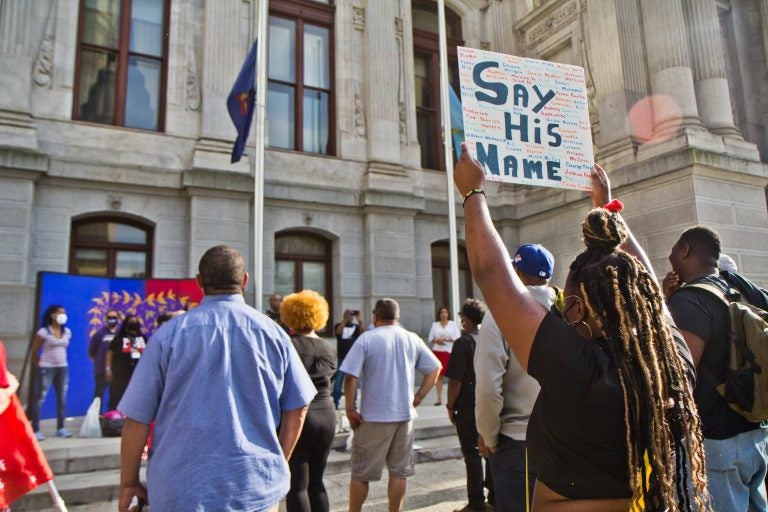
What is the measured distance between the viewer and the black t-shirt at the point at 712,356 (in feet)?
8.84

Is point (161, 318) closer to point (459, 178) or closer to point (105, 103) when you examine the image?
point (105, 103)

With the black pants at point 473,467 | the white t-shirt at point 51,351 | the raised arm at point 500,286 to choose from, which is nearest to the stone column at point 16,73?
the white t-shirt at point 51,351

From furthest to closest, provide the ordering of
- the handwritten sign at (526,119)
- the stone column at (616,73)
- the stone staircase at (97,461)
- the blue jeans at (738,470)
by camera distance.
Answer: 1. the stone column at (616,73)
2. the stone staircase at (97,461)
3. the handwritten sign at (526,119)
4. the blue jeans at (738,470)

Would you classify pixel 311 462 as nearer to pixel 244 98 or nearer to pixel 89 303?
pixel 89 303

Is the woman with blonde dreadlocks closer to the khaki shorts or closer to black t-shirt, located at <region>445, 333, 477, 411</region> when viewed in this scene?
the khaki shorts

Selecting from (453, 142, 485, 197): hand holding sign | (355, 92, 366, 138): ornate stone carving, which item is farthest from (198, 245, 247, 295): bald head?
(355, 92, 366, 138): ornate stone carving

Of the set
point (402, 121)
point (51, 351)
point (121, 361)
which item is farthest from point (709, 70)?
point (51, 351)

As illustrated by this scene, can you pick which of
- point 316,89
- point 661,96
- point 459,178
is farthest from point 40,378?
point 661,96

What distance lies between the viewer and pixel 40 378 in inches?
316

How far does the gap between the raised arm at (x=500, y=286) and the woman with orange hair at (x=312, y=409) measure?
2.52m

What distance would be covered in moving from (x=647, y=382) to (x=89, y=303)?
365 inches

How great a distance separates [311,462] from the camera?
4.20 m

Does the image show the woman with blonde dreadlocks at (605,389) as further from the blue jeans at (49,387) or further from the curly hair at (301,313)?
the blue jeans at (49,387)

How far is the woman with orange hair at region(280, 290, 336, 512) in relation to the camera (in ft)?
13.3
